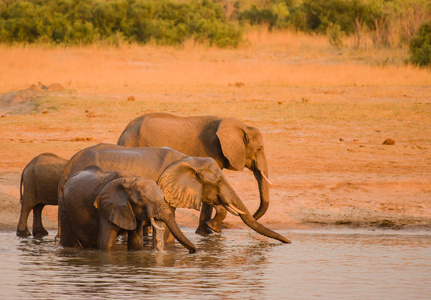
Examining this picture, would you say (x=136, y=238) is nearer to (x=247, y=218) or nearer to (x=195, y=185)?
(x=195, y=185)

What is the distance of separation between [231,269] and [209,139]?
2675mm

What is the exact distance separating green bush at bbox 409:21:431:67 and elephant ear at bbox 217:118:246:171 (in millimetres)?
13626

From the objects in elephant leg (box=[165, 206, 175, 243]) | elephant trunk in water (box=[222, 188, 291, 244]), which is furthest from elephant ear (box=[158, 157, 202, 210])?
Answer: elephant trunk in water (box=[222, 188, 291, 244])

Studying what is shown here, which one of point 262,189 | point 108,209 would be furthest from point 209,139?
point 108,209

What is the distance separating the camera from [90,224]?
302 inches

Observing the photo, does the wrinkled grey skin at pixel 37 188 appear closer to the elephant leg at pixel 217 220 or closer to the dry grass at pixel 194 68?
the elephant leg at pixel 217 220

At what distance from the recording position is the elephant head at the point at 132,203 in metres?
7.27

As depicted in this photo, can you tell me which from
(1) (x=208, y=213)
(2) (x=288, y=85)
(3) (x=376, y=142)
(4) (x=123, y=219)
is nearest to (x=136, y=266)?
(4) (x=123, y=219)

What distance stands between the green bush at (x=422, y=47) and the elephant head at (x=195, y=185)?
15.2 meters

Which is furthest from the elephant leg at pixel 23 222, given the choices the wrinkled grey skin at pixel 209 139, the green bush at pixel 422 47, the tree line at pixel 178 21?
the tree line at pixel 178 21

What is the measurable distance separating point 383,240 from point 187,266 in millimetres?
2448

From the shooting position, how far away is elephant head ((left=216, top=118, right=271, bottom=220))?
9.37 m

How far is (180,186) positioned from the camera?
775 centimetres

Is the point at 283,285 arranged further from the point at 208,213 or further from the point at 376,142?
the point at 376,142
